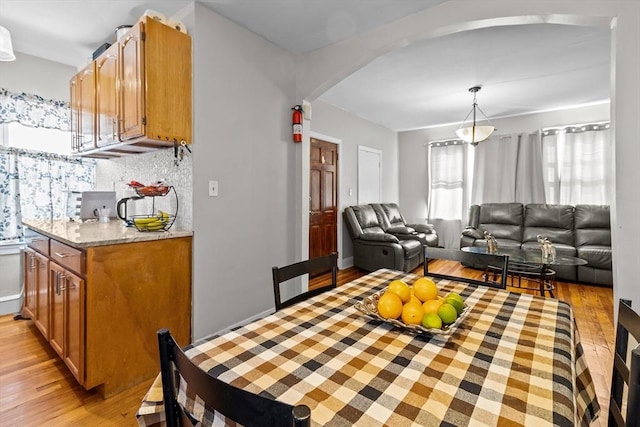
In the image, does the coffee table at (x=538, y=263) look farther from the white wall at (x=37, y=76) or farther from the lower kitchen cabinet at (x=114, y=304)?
the white wall at (x=37, y=76)

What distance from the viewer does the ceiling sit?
2.23m

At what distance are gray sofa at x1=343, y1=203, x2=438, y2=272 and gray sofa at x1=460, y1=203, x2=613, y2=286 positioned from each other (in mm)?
765

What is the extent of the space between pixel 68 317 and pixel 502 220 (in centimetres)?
561

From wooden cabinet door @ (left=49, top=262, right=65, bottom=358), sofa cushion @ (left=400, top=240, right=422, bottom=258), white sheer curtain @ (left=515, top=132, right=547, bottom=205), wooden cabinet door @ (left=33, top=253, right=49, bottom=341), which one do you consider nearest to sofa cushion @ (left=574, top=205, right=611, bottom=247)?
white sheer curtain @ (left=515, top=132, right=547, bottom=205)

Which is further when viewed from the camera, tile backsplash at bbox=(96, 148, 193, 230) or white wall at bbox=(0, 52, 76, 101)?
white wall at bbox=(0, 52, 76, 101)

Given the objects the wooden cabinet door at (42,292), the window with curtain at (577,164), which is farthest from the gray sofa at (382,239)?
the wooden cabinet door at (42,292)

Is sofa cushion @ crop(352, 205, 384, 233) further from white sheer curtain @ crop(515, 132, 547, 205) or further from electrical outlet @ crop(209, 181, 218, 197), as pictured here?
electrical outlet @ crop(209, 181, 218, 197)

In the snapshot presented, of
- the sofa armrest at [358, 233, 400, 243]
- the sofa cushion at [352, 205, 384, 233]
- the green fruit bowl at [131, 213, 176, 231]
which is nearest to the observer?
the green fruit bowl at [131, 213, 176, 231]

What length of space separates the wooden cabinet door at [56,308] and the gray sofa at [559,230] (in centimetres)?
478

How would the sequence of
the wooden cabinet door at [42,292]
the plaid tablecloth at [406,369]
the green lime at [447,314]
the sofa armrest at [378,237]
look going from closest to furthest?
the plaid tablecloth at [406,369] → the green lime at [447,314] → the wooden cabinet door at [42,292] → the sofa armrest at [378,237]

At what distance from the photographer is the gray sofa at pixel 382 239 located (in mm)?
4363

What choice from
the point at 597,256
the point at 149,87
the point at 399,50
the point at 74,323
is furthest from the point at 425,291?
the point at 597,256

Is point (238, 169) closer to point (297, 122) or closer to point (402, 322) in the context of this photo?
point (297, 122)

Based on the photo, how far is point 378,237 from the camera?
451cm
